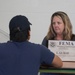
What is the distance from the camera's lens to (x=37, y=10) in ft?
10.8

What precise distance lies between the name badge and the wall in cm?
129

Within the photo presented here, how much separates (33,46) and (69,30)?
0.95 metres

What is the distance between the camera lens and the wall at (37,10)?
3.27 metres

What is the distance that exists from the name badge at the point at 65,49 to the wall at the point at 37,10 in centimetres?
129

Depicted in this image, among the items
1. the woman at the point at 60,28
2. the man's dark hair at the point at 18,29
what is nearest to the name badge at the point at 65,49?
the woman at the point at 60,28

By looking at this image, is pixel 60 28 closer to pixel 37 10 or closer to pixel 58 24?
pixel 58 24

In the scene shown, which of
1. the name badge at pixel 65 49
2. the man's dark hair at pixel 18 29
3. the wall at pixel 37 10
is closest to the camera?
the man's dark hair at pixel 18 29

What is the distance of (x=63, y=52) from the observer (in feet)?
6.66

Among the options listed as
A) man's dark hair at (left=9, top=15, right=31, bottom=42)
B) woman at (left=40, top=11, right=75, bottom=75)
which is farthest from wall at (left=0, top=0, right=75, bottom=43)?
man's dark hair at (left=9, top=15, right=31, bottom=42)

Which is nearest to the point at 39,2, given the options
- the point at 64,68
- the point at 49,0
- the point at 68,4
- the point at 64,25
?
the point at 49,0

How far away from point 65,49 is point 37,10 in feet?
4.61

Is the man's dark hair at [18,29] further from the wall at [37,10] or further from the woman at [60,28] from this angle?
the wall at [37,10]

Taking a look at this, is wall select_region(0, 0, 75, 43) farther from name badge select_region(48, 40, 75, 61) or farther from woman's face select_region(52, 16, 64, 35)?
name badge select_region(48, 40, 75, 61)

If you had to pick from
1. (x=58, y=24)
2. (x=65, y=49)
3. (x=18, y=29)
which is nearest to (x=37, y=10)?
(x=58, y=24)
